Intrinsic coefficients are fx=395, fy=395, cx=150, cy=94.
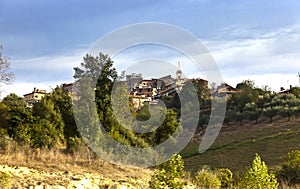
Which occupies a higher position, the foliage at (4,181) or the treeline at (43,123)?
the treeline at (43,123)

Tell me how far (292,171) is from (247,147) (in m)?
10.7

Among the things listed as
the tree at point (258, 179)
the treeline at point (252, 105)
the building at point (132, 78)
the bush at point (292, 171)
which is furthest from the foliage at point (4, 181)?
the treeline at point (252, 105)

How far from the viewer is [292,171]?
12859 millimetres

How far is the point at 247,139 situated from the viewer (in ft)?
83.4

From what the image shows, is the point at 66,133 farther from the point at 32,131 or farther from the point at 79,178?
the point at 79,178

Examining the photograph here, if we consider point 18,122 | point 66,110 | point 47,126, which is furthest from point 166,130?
point 18,122

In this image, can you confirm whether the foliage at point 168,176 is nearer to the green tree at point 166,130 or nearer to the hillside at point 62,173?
the hillside at point 62,173

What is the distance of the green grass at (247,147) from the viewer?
20438 millimetres

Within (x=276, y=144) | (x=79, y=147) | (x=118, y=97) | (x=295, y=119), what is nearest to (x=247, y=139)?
(x=276, y=144)

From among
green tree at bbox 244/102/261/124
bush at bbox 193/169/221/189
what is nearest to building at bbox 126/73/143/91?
bush at bbox 193/169/221/189

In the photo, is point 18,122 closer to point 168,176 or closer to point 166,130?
point 166,130

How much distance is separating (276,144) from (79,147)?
13.6 meters

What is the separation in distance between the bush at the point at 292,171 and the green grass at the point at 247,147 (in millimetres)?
5044

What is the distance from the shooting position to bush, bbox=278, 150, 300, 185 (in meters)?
12.6
